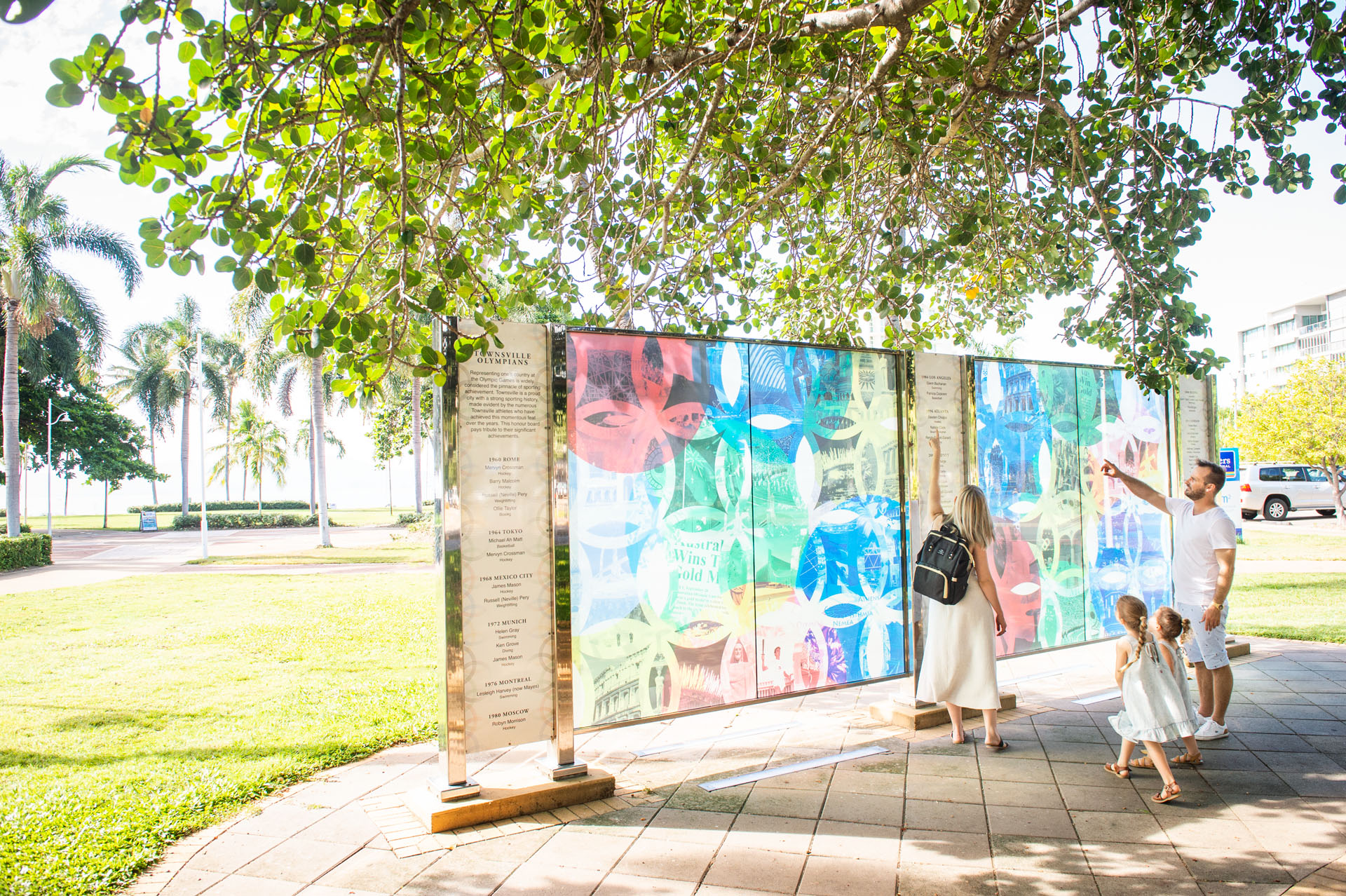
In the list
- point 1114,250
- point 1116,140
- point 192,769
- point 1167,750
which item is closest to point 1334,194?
point 1114,250

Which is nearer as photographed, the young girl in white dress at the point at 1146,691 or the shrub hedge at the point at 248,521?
the young girl in white dress at the point at 1146,691

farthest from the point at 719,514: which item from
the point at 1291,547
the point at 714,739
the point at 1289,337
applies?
the point at 1289,337

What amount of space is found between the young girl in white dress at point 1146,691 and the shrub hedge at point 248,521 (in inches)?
1883

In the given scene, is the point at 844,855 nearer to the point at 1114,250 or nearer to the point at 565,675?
the point at 565,675

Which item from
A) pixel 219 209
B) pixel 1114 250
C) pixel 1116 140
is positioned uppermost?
pixel 1116 140

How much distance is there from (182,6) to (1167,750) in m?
6.36

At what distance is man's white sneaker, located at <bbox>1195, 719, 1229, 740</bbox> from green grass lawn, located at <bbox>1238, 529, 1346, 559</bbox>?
14.7 m

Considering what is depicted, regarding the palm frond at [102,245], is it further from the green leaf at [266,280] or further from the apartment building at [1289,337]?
the apartment building at [1289,337]

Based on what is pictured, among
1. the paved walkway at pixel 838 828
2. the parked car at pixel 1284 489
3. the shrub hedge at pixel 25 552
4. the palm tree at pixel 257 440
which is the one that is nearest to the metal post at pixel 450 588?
the paved walkway at pixel 838 828

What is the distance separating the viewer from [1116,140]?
570 cm

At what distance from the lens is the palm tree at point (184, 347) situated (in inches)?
1559

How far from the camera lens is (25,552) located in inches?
865

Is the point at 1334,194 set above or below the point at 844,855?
above

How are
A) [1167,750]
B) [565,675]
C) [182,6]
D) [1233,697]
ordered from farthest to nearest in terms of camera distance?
[1233,697]
[1167,750]
[565,675]
[182,6]
